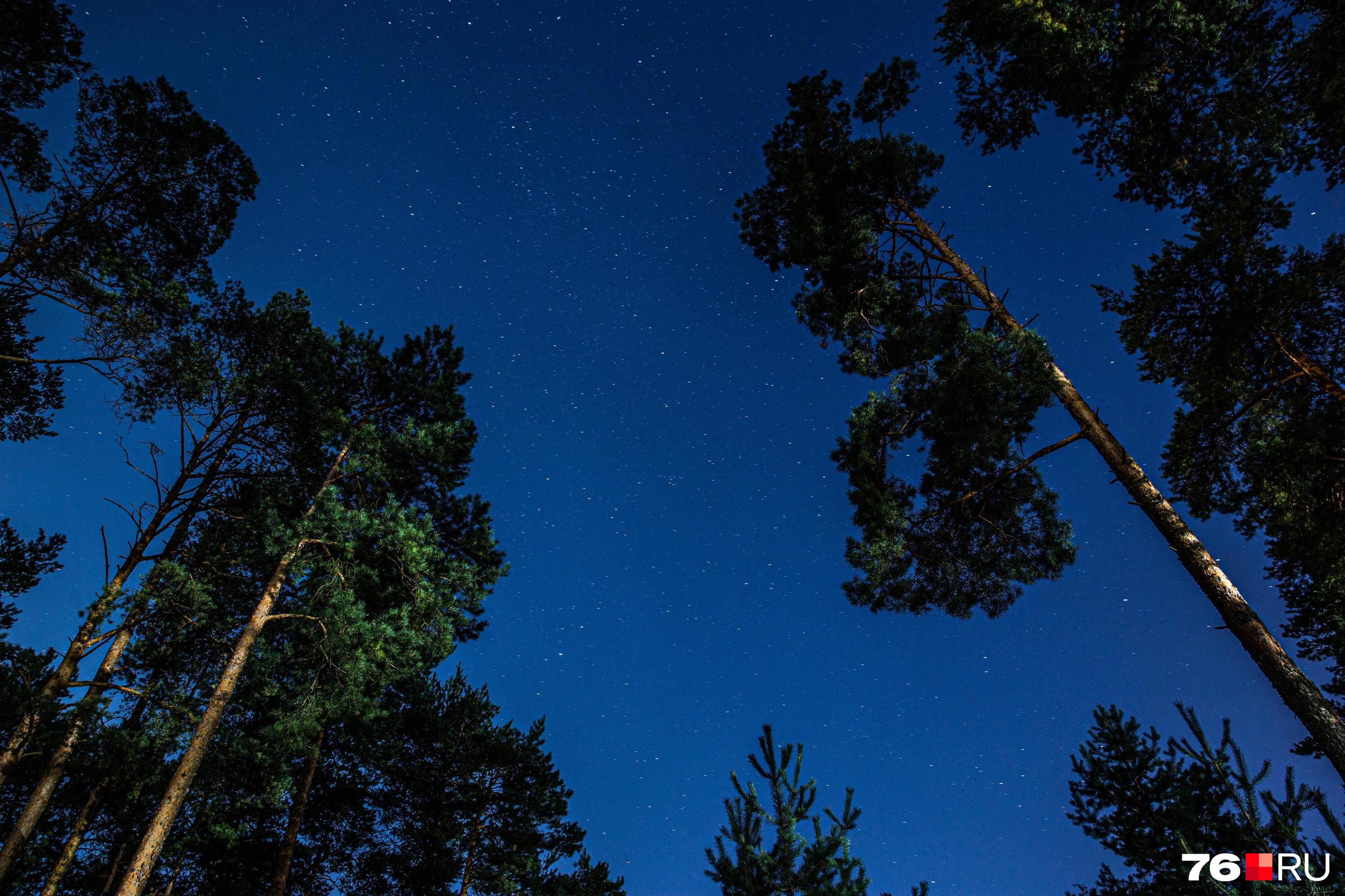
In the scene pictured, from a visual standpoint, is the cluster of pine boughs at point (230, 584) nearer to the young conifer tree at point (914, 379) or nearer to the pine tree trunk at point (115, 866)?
the pine tree trunk at point (115, 866)

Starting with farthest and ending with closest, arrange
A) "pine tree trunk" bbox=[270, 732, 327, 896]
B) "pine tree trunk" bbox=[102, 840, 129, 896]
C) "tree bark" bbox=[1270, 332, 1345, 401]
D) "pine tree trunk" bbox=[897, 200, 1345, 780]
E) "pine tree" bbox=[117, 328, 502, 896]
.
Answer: "pine tree trunk" bbox=[102, 840, 129, 896]
"pine tree trunk" bbox=[270, 732, 327, 896]
"pine tree" bbox=[117, 328, 502, 896]
"tree bark" bbox=[1270, 332, 1345, 401]
"pine tree trunk" bbox=[897, 200, 1345, 780]

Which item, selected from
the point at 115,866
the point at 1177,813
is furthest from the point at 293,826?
the point at 1177,813

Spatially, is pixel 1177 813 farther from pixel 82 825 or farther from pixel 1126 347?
pixel 82 825

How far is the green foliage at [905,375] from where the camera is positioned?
818 cm

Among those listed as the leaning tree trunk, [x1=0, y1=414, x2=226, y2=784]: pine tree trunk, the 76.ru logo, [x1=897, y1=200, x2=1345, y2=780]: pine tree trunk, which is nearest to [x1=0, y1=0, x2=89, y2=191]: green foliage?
[x1=0, y1=414, x2=226, y2=784]: pine tree trunk

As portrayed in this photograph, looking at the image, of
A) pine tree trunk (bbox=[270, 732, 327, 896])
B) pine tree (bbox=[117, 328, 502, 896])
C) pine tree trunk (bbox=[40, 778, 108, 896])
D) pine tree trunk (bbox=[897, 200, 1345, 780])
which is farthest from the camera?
pine tree trunk (bbox=[270, 732, 327, 896])

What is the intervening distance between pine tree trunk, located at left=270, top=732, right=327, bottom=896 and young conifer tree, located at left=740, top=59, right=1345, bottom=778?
11.7m

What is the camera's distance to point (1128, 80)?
7590mm

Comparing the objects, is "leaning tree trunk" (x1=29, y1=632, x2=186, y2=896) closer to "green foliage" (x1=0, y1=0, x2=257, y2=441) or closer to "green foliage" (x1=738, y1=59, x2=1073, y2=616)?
"green foliage" (x1=0, y1=0, x2=257, y2=441)

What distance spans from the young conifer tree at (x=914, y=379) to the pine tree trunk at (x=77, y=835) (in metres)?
15.3

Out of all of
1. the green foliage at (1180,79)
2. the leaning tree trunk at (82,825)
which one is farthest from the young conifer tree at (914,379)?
the leaning tree trunk at (82,825)

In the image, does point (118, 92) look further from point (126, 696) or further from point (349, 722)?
point (349, 722)

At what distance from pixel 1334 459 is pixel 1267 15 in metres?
6.05

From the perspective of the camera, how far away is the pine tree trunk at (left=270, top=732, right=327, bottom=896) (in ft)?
31.9
